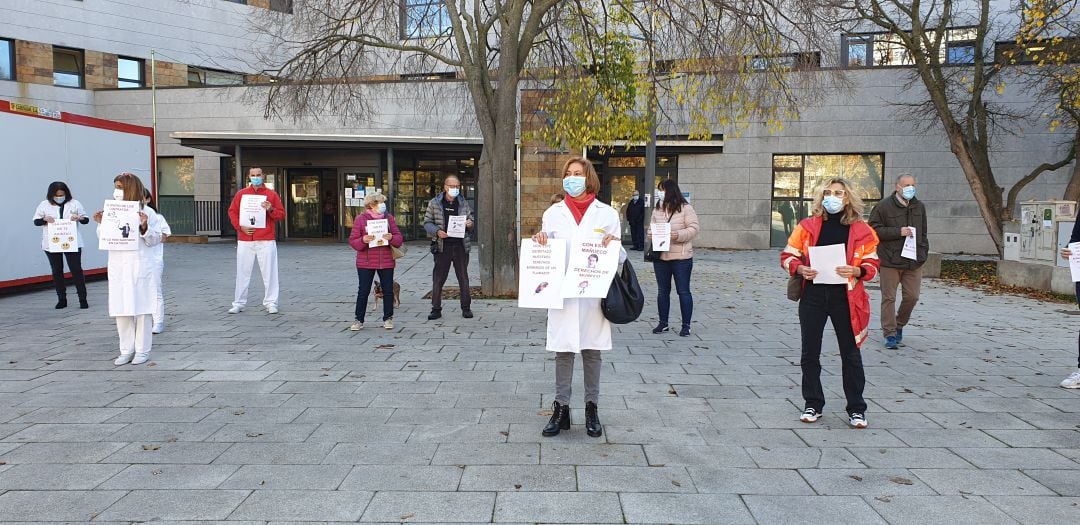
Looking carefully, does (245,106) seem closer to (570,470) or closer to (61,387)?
(61,387)

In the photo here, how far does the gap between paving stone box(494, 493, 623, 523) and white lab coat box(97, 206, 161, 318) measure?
467 centimetres

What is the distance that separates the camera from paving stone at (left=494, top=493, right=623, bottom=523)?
3.40 m

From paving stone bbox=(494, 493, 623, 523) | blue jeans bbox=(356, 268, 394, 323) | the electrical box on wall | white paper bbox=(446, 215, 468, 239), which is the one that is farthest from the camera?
the electrical box on wall

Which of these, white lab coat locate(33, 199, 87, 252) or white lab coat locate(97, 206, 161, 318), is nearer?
white lab coat locate(97, 206, 161, 318)

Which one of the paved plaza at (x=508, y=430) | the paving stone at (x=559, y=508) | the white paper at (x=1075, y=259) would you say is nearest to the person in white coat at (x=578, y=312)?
the paved plaza at (x=508, y=430)

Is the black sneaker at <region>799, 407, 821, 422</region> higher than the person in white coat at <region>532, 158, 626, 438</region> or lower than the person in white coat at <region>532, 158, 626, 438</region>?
lower

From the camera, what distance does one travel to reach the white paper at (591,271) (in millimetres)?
4523

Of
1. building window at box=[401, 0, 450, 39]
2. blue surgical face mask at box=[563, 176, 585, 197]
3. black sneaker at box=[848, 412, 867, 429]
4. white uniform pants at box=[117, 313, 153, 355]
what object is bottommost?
black sneaker at box=[848, 412, 867, 429]

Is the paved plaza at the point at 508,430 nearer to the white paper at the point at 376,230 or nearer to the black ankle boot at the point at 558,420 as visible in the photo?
the black ankle boot at the point at 558,420

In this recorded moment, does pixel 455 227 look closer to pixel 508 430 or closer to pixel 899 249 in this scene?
pixel 508 430

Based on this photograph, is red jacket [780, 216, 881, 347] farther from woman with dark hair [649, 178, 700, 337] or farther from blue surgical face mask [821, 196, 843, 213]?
woman with dark hair [649, 178, 700, 337]

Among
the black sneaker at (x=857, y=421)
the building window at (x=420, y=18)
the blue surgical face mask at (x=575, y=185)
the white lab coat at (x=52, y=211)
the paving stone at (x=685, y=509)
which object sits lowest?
the paving stone at (x=685, y=509)

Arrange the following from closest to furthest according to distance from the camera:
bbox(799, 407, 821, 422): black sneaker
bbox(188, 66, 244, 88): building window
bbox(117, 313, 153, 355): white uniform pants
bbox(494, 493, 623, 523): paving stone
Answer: bbox(494, 493, 623, 523): paving stone, bbox(799, 407, 821, 422): black sneaker, bbox(117, 313, 153, 355): white uniform pants, bbox(188, 66, 244, 88): building window

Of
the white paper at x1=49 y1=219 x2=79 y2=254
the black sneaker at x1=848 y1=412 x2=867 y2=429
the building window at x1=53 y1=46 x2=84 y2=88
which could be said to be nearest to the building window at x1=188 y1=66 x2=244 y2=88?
the building window at x1=53 y1=46 x2=84 y2=88
